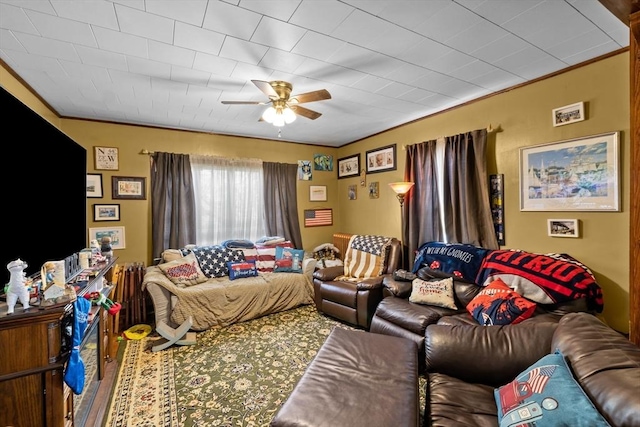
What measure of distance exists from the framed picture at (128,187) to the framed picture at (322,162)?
275 cm

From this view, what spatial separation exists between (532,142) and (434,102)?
3.55 ft

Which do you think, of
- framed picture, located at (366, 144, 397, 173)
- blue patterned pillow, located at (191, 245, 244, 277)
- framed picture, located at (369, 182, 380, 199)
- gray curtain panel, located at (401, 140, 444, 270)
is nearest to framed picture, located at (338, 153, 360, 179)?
framed picture, located at (366, 144, 397, 173)

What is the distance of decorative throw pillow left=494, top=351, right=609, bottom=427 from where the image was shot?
1006 millimetres

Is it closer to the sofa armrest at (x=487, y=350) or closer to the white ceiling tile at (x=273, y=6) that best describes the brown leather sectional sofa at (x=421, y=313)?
the sofa armrest at (x=487, y=350)

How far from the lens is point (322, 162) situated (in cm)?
536

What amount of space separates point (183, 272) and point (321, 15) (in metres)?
3.10

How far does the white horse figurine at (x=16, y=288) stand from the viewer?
132 centimetres

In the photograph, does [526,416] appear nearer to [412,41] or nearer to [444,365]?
[444,365]

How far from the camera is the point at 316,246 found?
5.30 meters

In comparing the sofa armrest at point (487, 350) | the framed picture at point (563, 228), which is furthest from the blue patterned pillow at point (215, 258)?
the framed picture at point (563, 228)

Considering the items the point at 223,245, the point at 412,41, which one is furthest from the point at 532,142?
the point at 223,245

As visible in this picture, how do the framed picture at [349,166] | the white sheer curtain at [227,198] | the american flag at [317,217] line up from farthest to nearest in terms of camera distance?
the american flag at [317,217], the framed picture at [349,166], the white sheer curtain at [227,198]

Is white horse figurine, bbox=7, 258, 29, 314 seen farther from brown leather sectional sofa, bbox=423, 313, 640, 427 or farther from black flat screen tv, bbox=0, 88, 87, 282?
brown leather sectional sofa, bbox=423, 313, 640, 427

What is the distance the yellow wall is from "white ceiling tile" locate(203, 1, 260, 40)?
1918 mm
